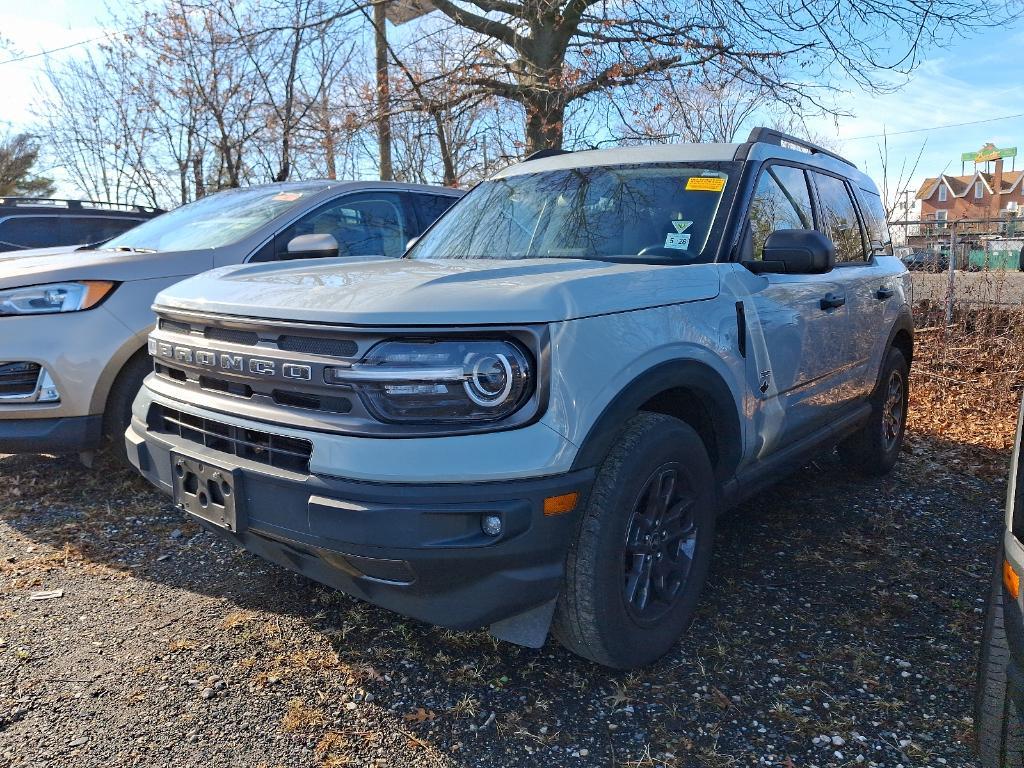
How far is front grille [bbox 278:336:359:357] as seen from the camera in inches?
85.0

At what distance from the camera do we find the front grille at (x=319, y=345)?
216cm

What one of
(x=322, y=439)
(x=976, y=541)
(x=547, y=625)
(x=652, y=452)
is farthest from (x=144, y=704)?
(x=976, y=541)

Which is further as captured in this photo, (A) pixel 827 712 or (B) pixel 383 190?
(B) pixel 383 190

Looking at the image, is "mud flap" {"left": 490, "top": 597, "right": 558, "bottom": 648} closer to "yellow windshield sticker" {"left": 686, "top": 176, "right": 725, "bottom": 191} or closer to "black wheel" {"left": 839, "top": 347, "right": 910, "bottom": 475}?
"yellow windshield sticker" {"left": 686, "top": 176, "right": 725, "bottom": 191}

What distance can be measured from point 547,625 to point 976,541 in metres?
2.65

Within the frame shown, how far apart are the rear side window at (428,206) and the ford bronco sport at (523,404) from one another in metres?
2.33

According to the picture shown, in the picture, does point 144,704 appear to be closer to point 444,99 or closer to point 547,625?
point 547,625

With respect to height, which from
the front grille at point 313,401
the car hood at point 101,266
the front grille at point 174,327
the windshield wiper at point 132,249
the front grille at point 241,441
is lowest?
the front grille at point 241,441

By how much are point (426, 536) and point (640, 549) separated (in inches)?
32.1

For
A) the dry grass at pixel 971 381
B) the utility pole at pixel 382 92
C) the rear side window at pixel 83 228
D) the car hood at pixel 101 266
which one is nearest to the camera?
the car hood at pixel 101 266

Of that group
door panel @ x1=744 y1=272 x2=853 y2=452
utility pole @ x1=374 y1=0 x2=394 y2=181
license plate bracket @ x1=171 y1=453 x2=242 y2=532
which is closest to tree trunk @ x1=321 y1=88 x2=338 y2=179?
utility pole @ x1=374 y1=0 x2=394 y2=181

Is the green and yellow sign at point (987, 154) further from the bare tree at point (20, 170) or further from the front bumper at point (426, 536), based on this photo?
the bare tree at point (20, 170)

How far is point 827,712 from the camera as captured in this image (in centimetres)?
242

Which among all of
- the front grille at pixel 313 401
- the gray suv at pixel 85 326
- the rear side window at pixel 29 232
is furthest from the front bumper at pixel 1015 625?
the rear side window at pixel 29 232
